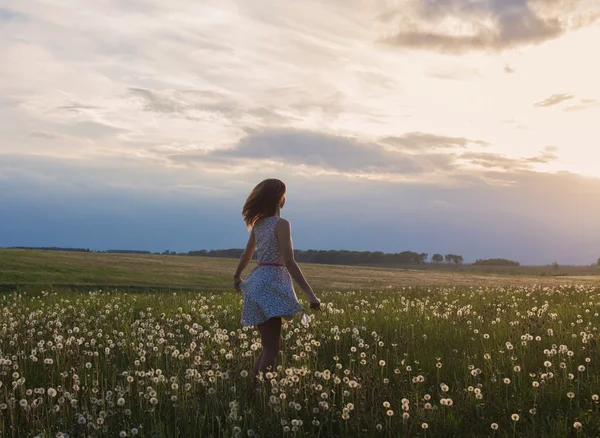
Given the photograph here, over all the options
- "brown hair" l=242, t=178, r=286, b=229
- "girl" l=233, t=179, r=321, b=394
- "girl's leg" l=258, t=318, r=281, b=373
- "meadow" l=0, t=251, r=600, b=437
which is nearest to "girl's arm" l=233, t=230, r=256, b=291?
"girl" l=233, t=179, r=321, b=394

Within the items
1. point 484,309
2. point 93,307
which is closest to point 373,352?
point 484,309

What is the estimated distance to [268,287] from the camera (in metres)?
7.94

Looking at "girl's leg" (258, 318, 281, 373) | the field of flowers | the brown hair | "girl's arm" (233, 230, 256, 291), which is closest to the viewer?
the field of flowers

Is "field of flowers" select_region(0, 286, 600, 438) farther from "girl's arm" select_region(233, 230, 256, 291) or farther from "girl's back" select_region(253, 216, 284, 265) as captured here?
"girl's back" select_region(253, 216, 284, 265)

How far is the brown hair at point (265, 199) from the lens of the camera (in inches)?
314

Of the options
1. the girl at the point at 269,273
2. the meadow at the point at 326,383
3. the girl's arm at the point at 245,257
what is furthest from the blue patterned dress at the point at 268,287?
the meadow at the point at 326,383

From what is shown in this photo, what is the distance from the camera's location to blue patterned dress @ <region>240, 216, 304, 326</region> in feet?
25.7

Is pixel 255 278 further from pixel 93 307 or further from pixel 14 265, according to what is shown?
pixel 14 265

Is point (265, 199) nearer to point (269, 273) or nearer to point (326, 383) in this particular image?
point (269, 273)

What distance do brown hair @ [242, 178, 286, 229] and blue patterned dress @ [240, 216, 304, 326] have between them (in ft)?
0.34

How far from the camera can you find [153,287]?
87.2 ft

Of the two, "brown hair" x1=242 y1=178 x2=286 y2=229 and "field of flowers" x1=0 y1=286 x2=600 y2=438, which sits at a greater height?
"brown hair" x1=242 y1=178 x2=286 y2=229

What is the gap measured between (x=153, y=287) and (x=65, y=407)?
20.3 m

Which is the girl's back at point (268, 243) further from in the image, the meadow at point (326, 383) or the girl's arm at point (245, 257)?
the meadow at point (326, 383)
